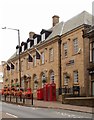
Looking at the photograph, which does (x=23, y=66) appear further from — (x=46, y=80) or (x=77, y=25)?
(x=77, y=25)

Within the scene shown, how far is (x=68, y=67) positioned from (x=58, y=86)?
3.68 m

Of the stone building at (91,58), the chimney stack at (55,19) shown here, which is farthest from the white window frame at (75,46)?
the chimney stack at (55,19)

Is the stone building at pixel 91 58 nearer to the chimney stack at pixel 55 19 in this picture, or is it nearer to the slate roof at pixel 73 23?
the slate roof at pixel 73 23

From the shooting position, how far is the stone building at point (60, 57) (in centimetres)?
3809

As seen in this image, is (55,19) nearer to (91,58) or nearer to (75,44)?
(75,44)

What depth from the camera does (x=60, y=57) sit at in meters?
43.9

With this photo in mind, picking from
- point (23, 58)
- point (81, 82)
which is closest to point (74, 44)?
point (81, 82)

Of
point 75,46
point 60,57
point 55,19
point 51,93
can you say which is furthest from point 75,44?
point 55,19

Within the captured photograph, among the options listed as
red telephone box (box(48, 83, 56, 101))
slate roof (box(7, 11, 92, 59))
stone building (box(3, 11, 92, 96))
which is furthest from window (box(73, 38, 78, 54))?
red telephone box (box(48, 83, 56, 101))

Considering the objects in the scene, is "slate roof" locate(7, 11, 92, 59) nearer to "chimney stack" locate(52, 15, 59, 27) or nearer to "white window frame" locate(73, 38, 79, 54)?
"white window frame" locate(73, 38, 79, 54)

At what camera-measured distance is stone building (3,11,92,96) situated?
125ft

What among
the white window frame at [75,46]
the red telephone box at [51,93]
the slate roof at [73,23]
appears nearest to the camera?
the red telephone box at [51,93]

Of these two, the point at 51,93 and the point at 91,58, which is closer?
the point at 91,58

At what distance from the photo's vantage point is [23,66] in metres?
58.5
